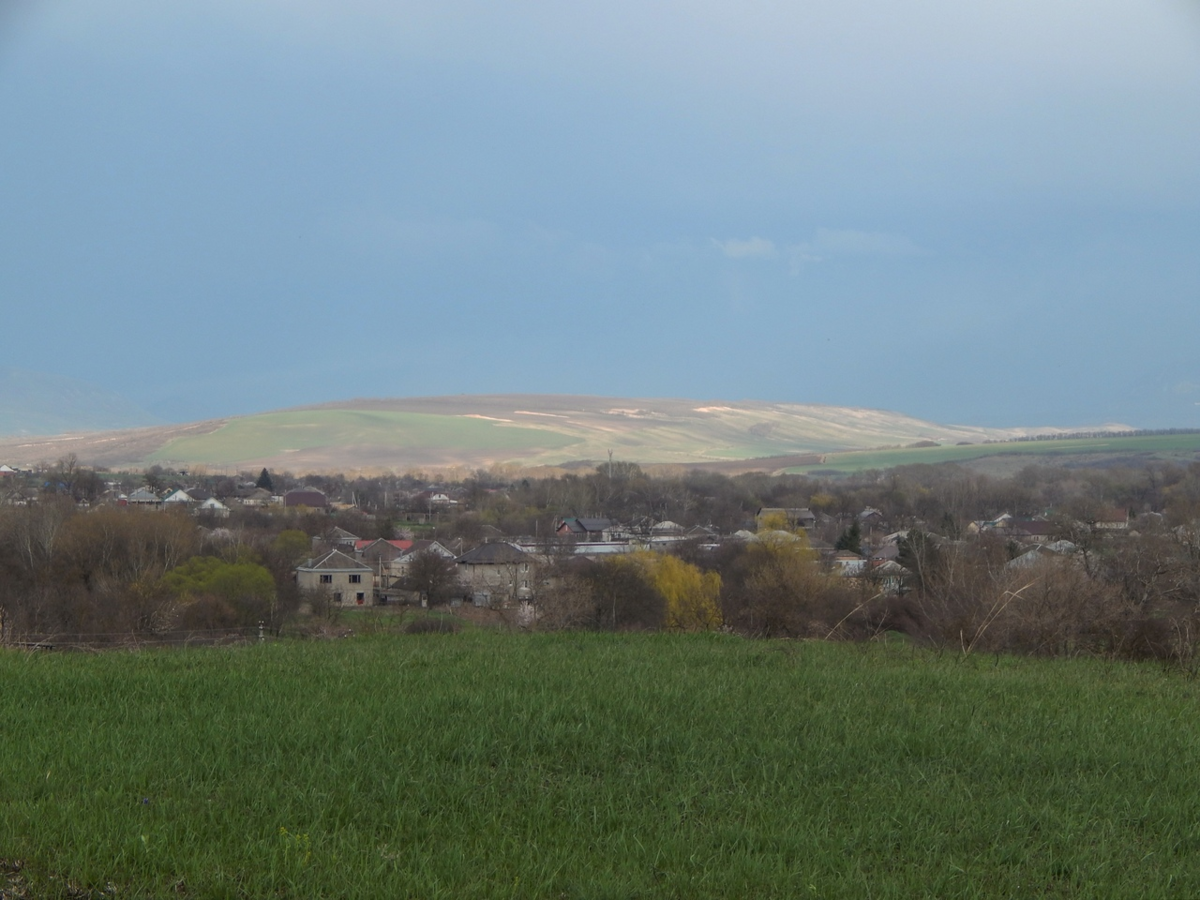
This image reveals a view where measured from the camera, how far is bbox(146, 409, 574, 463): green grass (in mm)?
114188

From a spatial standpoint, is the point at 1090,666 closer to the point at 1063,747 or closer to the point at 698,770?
the point at 1063,747

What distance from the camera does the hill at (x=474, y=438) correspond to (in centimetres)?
10981

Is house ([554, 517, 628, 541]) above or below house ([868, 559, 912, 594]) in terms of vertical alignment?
below

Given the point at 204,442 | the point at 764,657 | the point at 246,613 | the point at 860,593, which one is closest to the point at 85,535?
the point at 246,613

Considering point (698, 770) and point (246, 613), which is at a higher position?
point (698, 770)

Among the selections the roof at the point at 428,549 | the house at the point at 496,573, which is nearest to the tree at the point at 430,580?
the house at the point at 496,573

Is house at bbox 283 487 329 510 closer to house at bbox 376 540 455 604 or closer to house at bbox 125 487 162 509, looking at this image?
house at bbox 125 487 162 509

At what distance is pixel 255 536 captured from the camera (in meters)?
48.1

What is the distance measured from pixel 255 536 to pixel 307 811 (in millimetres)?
45603

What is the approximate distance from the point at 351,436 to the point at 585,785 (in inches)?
4628

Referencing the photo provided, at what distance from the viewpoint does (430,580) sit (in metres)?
39.7

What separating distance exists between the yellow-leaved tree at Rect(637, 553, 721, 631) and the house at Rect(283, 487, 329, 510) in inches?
1413

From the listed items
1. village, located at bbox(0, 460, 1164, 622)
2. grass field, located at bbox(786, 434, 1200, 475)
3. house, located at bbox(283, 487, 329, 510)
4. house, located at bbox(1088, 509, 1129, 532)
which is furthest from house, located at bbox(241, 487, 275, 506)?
house, located at bbox(1088, 509, 1129, 532)

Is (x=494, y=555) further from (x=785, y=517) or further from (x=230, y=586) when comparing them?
(x=785, y=517)
